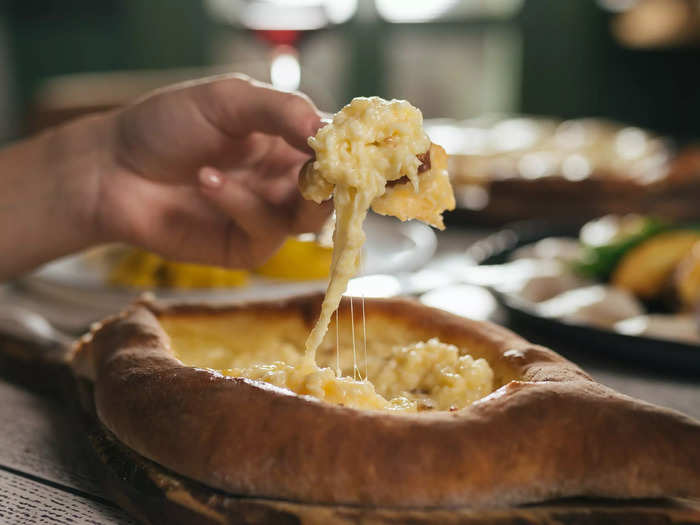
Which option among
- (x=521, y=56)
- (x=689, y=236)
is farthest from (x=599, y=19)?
(x=689, y=236)

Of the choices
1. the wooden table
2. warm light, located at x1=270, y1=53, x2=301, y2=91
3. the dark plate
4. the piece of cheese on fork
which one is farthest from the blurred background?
the piece of cheese on fork

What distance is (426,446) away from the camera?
74cm

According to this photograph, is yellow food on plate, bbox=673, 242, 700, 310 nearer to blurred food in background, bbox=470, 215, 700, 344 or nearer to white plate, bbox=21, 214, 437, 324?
blurred food in background, bbox=470, 215, 700, 344

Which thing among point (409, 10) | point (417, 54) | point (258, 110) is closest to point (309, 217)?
point (258, 110)

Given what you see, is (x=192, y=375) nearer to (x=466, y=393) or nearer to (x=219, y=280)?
(x=466, y=393)

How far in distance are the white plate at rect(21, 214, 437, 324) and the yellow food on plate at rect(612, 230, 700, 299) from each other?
58 cm

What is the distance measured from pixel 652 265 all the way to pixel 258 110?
1.23 metres

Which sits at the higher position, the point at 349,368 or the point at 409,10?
the point at 409,10

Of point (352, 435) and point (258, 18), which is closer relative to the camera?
point (352, 435)

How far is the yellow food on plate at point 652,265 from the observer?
6.69 ft

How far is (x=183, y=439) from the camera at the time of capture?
806mm

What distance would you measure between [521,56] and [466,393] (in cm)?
780

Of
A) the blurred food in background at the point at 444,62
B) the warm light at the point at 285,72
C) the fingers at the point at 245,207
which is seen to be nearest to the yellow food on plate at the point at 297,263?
the fingers at the point at 245,207

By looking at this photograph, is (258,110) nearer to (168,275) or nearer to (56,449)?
(56,449)
